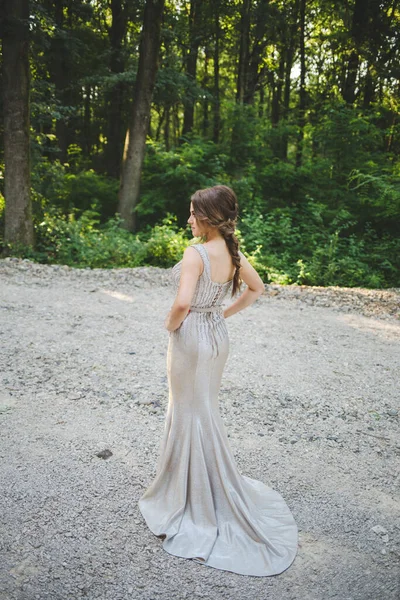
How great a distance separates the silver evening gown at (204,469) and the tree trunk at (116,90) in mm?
15676

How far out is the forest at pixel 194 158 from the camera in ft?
37.1

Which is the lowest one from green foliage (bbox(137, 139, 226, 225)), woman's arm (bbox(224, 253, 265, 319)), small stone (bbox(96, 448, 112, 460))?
small stone (bbox(96, 448, 112, 460))

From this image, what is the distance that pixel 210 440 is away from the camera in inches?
121

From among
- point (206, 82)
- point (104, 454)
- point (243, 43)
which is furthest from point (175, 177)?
point (206, 82)

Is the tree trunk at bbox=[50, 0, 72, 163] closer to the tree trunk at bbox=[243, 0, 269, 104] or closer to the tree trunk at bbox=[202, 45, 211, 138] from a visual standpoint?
the tree trunk at bbox=[202, 45, 211, 138]

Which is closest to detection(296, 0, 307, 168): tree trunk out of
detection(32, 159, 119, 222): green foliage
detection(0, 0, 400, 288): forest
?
detection(0, 0, 400, 288): forest

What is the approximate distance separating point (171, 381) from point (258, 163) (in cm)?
1397

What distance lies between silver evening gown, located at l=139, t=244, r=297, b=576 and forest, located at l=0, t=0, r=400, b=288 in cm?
809

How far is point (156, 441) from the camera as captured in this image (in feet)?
14.2

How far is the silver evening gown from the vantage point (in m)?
2.99

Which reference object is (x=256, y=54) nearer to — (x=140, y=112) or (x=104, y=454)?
(x=140, y=112)

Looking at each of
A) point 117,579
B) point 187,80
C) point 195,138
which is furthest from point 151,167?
point 117,579

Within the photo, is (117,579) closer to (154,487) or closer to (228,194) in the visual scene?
(154,487)

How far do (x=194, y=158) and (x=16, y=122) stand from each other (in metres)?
5.41
